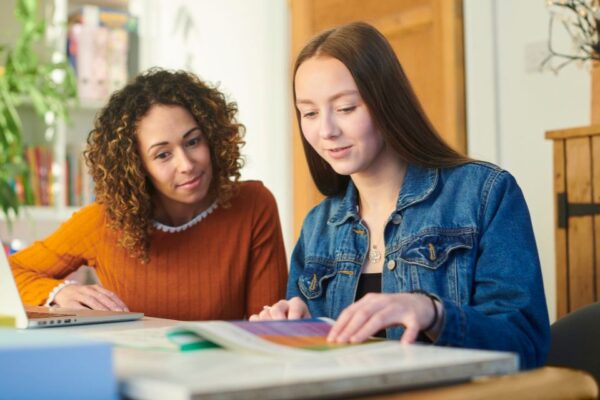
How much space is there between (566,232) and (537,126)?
901 millimetres

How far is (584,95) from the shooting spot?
2742mm

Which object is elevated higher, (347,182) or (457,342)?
(347,182)

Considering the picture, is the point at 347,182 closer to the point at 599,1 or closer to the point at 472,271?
the point at 472,271

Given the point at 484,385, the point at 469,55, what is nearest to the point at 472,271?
the point at 484,385

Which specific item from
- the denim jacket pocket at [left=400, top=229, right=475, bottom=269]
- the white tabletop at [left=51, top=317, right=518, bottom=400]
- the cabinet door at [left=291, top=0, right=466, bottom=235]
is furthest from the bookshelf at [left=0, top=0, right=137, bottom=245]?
the white tabletop at [left=51, top=317, right=518, bottom=400]

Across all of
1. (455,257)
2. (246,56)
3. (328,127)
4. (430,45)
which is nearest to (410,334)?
(455,257)

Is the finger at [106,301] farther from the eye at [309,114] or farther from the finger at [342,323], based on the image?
the finger at [342,323]

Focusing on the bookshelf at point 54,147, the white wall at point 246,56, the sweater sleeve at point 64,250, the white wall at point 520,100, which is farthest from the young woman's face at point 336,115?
the white wall at point 246,56

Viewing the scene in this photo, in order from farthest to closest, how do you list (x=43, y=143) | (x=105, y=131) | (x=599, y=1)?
1. (x=43, y=143)
2. (x=599, y=1)
3. (x=105, y=131)

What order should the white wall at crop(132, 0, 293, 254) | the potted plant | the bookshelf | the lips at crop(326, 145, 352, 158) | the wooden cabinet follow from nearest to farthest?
the lips at crop(326, 145, 352, 158)
the wooden cabinet
the potted plant
the bookshelf
the white wall at crop(132, 0, 293, 254)

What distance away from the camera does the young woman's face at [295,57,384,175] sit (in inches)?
51.6

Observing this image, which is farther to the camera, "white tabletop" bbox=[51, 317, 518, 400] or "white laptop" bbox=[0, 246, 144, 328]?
"white laptop" bbox=[0, 246, 144, 328]

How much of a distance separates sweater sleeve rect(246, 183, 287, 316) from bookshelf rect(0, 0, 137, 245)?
1.87 meters

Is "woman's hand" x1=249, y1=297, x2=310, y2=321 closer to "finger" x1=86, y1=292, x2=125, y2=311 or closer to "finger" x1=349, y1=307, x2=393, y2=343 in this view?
"finger" x1=349, y1=307, x2=393, y2=343
